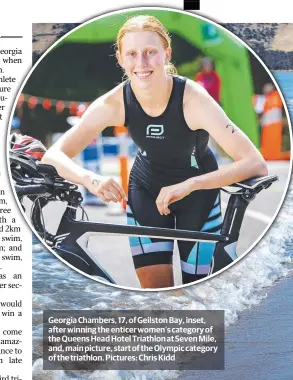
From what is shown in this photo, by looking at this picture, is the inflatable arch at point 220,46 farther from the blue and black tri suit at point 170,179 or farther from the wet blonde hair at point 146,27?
the blue and black tri suit at point 170,179

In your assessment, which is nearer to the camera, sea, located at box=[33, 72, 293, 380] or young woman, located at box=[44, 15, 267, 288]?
young woman, located at box=[44, 15, 267, 288]

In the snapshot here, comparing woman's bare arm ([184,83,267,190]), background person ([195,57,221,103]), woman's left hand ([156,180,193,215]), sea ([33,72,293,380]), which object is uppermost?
background person ([195,57,221,103])

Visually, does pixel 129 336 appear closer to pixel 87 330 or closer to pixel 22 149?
pixel 87 330

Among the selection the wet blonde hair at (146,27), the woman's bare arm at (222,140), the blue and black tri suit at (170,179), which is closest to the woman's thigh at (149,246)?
the blue and black tri suit at (170,179)

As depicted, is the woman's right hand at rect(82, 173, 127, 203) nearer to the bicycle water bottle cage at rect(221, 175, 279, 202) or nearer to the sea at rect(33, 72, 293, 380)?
the sea at rect(33, 72, 293, 380)

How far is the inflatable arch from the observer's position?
11.5 feet

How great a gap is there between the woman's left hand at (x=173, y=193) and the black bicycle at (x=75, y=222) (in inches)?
5.7

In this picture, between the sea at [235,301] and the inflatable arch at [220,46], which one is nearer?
the inflatable arch at [220,46]

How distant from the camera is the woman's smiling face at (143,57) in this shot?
3457 mm

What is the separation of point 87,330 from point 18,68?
1398 millimetres

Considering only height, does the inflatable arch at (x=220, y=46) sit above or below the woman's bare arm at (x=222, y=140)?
above

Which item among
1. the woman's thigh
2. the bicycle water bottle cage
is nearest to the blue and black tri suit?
the woman's thigh

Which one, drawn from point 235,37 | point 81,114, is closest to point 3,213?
point 81,114

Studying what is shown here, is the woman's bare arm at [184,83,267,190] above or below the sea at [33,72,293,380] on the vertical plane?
above
